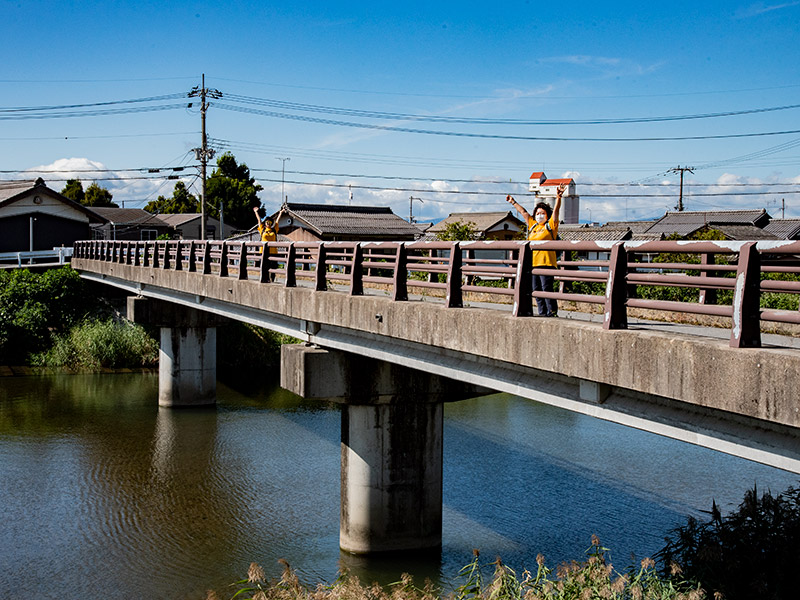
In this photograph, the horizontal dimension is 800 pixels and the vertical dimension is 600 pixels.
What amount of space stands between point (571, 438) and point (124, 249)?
58.1ft

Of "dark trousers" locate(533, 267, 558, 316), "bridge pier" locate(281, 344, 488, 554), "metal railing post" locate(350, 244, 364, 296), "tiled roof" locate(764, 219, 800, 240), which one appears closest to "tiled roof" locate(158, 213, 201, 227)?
"tiled roof" locate(764, 219, 800, 240)

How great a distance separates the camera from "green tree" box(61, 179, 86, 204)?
8506 centimetres

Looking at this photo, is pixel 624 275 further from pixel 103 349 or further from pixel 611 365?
pixel 103 349

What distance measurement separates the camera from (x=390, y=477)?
46.0 feet

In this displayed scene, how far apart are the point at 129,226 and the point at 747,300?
201 ft

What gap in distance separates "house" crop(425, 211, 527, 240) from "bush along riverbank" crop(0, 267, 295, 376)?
22102mm

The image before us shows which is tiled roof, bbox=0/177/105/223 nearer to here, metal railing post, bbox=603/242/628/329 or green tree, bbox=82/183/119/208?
green tree, bbox=82/183/119/208

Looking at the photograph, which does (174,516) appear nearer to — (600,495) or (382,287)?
(382,287)

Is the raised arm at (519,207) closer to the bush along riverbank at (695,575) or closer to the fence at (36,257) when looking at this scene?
the bush along riverbank at (695,575)

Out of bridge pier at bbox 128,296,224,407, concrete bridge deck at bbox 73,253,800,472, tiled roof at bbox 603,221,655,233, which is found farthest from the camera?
tiled roof at bbox 603,221,655,233

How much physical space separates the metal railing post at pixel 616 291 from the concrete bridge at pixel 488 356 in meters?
0.01

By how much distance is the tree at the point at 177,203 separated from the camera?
83750mm

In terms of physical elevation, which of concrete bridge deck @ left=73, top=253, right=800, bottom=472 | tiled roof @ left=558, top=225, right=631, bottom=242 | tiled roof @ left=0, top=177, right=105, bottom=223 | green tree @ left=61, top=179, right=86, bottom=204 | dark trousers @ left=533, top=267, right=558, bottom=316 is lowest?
concrete bridge deck @ left=73, top=253, right=800, bottom=472

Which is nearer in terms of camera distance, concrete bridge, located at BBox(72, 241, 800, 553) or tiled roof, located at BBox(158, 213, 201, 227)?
concrete bridge, located at BBox(72, 241, 800, 553)
